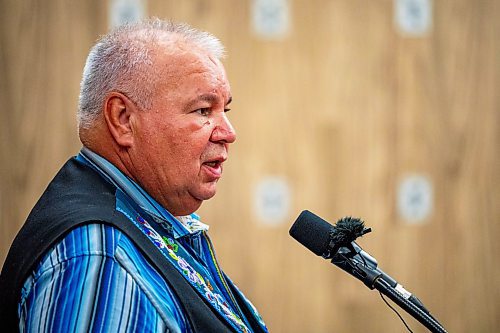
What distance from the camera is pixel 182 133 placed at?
1229mm

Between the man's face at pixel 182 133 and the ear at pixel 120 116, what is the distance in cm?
1

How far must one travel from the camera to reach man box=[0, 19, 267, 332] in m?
0.95

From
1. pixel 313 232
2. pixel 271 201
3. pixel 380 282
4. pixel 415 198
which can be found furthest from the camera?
pixel 415 198

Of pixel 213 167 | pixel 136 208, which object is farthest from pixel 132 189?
pixel 213 167

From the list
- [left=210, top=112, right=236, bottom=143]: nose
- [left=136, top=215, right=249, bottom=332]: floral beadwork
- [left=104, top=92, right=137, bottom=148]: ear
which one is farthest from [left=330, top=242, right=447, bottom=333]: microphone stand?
[left=104, top=92, right=137, bottom=148]: ear

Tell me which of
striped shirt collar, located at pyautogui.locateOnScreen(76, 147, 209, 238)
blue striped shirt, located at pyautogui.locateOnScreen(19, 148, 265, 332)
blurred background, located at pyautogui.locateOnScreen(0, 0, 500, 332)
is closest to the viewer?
blue striped shirt, located at pyautogui.locateOnScreen(19, 148, 265, 332)

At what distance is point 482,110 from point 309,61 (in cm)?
71

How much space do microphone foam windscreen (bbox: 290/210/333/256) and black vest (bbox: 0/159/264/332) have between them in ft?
0.66

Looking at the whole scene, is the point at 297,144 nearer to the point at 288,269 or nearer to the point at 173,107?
the point at 288,269

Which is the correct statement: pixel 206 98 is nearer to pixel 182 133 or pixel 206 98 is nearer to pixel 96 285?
pixel 182 133

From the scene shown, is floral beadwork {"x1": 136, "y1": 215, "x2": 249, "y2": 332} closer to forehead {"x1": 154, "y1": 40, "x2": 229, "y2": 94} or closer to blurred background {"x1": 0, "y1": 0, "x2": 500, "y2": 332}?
forehead {"x1": 154, "y1": 40, "x2": 229, "y2": 94}

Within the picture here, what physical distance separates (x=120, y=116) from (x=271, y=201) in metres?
1.38

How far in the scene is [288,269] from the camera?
2.59 meters

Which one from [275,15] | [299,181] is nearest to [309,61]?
[275,15]
